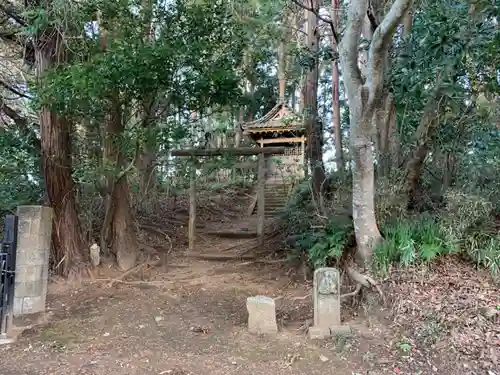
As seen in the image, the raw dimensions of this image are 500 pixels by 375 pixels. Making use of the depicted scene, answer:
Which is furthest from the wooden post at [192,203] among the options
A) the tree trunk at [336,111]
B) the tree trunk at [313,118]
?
the tree trunk at [336,111]

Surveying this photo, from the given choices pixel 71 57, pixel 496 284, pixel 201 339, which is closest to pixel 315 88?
pixel 71 57

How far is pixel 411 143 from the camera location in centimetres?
549

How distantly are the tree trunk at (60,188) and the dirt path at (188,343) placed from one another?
53 centimetres

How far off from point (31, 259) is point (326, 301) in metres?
3.21

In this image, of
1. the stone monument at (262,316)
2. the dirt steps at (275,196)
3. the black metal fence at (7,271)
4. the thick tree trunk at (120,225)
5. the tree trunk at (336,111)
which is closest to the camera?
the black metal fence at (7,271)

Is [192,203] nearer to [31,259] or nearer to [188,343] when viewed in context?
[31,259]

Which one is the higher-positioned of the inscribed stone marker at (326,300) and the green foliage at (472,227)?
the green foliage at (472,227)

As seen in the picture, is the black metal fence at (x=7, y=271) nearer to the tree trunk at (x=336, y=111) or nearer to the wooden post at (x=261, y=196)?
the wooden post at (x=261, y=196)

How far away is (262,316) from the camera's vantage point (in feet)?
13.6

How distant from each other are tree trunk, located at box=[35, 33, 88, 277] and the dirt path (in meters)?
0.53

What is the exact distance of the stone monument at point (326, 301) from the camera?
407cm

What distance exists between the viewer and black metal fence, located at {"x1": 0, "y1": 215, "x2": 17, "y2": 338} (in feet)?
13.1

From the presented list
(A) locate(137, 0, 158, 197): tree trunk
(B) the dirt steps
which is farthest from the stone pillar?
(B) the dirt steps

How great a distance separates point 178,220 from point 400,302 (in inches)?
262
